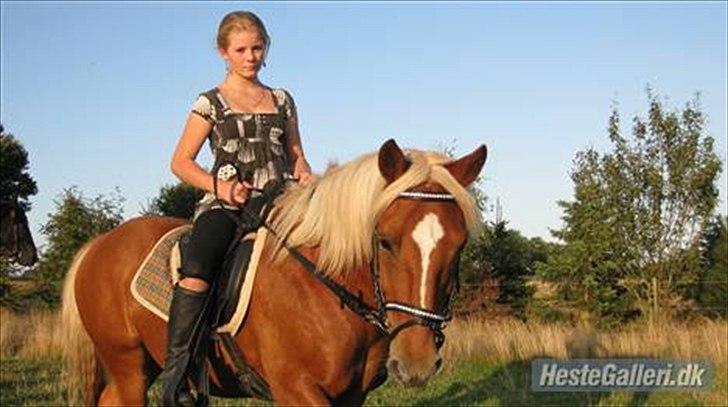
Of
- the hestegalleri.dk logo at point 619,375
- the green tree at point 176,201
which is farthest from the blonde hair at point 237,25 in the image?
the green tree at point 176,201

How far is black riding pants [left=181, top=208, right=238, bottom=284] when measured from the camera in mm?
4113

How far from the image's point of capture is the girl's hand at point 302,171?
453cm

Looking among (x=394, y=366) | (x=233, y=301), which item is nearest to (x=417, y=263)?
(x=394, y=366)

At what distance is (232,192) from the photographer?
4.18 meters

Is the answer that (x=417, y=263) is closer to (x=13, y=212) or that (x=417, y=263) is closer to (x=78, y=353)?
(x=78, y=353)

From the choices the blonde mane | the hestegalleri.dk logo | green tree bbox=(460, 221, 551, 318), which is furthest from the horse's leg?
green tree bbox=(460, 221, 551, 318)

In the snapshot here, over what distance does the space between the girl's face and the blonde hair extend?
2 centimetres

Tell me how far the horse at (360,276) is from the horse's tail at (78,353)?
55.7 inches

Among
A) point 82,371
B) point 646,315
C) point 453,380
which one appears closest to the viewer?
point 82,371

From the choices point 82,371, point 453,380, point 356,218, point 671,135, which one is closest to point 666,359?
point 453,380

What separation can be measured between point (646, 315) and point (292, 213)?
811 inches

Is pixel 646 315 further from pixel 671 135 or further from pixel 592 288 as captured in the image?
pixel 671 135

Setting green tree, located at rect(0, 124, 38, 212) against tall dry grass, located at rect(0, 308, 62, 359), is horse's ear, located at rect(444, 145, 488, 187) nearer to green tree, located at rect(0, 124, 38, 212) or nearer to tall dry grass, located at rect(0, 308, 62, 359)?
tall dry grass, located at rect(0, 308, 62, 359)

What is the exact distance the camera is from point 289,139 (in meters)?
4.66
